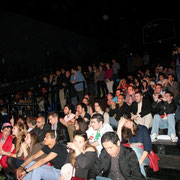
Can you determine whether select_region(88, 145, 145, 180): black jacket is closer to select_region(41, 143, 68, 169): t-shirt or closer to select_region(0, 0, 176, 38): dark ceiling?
select_region(41, 143, 68, 169): t-shirt

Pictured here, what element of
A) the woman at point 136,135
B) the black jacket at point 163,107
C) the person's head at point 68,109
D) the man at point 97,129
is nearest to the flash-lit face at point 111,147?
the woman at point 136,135

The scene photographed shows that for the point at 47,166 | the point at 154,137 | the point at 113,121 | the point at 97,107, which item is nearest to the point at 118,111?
the point at 113,121

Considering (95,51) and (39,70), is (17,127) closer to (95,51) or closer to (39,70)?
(39,70)

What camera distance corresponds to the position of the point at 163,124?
17.5 feet

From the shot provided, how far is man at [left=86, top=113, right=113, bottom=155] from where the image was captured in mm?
4359

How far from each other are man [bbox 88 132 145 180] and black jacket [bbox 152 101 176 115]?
103 inches

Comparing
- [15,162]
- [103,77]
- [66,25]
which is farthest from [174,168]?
[66,25]

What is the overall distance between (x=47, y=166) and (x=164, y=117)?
2770mm

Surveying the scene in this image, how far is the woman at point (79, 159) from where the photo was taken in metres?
3.44

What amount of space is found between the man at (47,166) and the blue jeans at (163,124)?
6.98ft

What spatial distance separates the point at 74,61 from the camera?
51.2ft

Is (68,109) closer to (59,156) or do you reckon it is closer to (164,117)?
(59,156)

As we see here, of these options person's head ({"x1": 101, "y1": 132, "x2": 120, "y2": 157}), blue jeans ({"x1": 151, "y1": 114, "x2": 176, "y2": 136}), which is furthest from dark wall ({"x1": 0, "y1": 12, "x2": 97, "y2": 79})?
person's head ({"x1": 101, "y1": 132, "x2": 120, "y2": 157})

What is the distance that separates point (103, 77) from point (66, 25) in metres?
6.01
